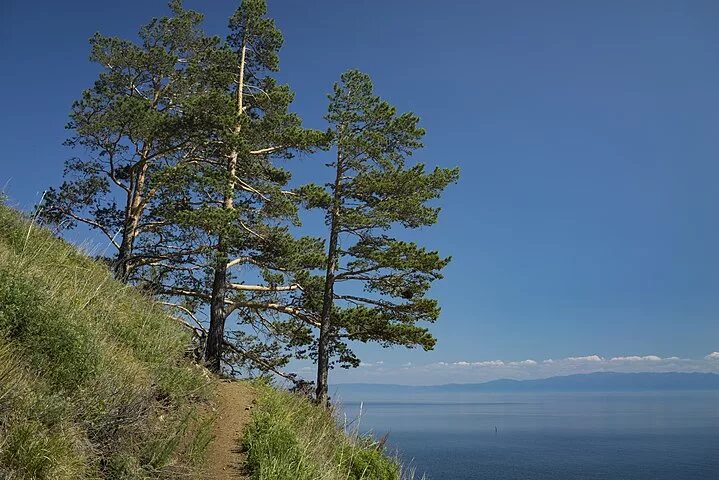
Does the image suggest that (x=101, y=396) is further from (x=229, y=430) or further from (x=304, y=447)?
(x=304, y=447)

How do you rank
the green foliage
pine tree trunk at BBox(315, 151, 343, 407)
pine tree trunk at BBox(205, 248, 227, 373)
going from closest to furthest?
the green foliage
pine tree trunk at BBox(205, 248, 227, 373)
pine tree trunk at BBox(315, 151, 343, 407)

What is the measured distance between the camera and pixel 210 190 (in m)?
18.0

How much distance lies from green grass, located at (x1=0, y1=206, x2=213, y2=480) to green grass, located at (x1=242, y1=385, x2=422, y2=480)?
2.82ft

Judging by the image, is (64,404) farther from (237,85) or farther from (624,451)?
(624,451)

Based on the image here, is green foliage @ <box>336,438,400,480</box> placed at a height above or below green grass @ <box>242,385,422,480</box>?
below

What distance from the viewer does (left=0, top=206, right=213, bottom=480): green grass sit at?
15.2 ft

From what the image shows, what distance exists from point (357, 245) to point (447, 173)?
4778mm

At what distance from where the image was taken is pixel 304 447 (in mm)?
8102

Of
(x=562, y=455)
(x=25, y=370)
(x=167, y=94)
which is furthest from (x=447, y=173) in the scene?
(x=562, y=455)

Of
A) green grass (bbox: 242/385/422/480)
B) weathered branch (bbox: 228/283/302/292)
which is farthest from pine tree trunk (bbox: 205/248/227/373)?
green grass (bbox: 242/385/422/480)

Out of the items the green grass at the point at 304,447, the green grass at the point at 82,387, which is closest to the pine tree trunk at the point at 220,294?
the green grass at the point at 304,447

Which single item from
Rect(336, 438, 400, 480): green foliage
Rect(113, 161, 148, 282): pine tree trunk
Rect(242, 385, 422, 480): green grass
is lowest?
Rect(336, 438, 400, 480): green foliage

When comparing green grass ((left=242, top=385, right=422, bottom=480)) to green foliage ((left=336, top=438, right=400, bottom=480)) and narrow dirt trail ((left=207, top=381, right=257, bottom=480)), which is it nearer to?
green foliage ((left=336, top=438, right=400, bottom=480))

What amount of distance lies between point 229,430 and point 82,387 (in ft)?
10.7
